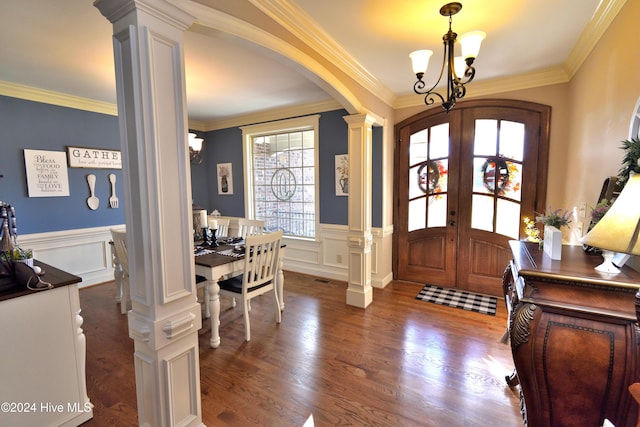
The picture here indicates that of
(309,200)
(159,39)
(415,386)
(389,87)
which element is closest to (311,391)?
(415,386)

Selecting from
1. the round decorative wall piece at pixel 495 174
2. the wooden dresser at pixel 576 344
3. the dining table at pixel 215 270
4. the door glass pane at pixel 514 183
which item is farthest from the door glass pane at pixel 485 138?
the dining table at pixel 215 270

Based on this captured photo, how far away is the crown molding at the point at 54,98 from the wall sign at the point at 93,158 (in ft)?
1.76

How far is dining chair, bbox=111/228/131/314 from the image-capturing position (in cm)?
273

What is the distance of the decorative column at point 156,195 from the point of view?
118 centimetres

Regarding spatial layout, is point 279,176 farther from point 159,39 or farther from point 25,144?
point 159,39

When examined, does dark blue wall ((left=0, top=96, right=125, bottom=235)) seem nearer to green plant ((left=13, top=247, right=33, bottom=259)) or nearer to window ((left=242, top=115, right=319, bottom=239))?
window ((left=242, top=115, right=319, bottom=239))

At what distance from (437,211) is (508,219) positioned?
2.56ft

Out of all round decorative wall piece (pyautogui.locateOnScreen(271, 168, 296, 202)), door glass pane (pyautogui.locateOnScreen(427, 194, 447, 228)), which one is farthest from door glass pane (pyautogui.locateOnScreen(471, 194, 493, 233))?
round decorative wall piece (pyautogui.locateOnScreen(271, 168, 296, 202))

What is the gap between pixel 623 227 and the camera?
3.09 feet

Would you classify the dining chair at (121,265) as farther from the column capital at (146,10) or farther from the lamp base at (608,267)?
the lamp base at (608,267)

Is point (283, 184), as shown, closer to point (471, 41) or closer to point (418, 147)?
point (418, 147)

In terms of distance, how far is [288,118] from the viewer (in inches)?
173

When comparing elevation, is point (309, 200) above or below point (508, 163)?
below

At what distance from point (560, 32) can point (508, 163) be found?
4.62ft
